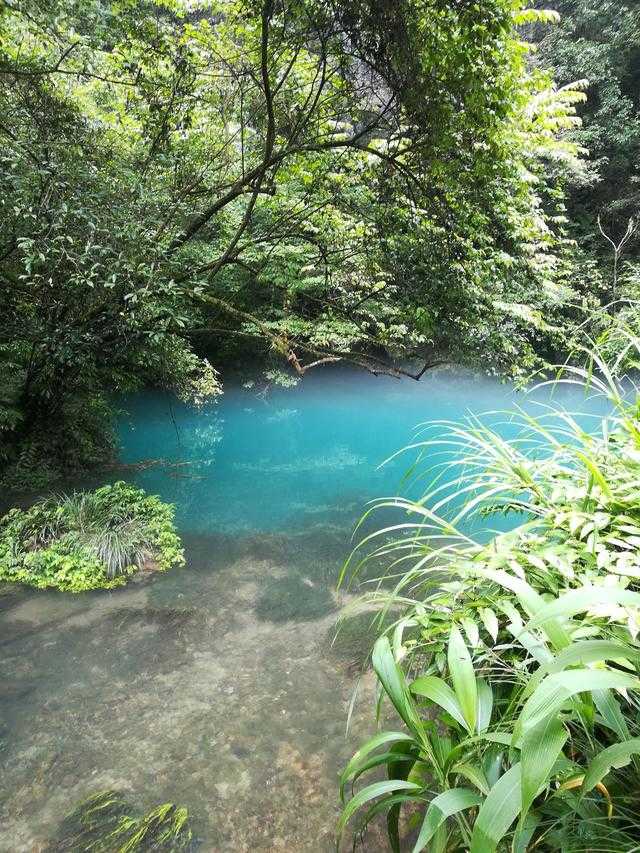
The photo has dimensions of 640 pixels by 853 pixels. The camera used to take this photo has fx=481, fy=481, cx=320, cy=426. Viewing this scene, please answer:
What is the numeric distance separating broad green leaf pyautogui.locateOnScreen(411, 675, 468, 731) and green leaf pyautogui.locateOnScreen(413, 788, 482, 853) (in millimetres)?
126

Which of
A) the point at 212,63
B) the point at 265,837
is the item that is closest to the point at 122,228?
the point at 212,63

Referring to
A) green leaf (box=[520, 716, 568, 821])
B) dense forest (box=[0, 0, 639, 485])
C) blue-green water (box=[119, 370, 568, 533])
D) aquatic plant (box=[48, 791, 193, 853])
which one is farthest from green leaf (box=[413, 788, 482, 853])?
dense forest (box=[0, 0, 639, 485])

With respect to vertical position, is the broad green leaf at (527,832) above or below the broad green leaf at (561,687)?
below

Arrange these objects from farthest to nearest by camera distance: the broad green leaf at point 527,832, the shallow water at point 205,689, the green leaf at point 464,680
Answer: the shallow water at point 205,689 → the green leaf at point 464,680 → the broad green leaf at point 527,832

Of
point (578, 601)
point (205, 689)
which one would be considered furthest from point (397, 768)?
point (205, 689)

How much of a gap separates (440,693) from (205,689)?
1.62 m

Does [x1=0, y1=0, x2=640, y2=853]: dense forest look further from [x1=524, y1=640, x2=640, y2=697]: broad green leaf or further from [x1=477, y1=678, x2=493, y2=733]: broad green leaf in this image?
[x1=524, y1=640, x2=640, y2=697]: broad green leaf

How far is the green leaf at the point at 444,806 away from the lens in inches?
30.8

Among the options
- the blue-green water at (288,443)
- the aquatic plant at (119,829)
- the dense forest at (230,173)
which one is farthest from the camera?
the blue-green water at (288,443)

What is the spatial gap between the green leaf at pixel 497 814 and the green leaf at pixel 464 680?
19cm

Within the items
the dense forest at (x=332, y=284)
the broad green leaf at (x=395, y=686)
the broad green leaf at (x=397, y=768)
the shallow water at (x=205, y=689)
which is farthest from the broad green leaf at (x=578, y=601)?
the shallow water at (x=205, y=689)

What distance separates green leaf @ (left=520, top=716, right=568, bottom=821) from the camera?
57cm

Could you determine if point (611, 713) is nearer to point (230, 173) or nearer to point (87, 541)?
point (87, 541)

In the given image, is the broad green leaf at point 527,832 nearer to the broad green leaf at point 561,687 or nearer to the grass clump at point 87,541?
the broad green leaf at point 561,687
